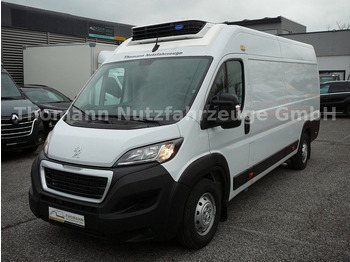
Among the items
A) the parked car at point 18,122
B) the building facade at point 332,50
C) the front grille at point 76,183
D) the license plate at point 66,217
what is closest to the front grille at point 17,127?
the parked car at point 18,122

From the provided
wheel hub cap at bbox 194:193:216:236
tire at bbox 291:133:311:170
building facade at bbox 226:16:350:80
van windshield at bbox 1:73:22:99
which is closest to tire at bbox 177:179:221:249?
wheel hub cap at bbox 194:193:216:236

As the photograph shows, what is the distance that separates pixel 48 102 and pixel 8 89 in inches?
85.0

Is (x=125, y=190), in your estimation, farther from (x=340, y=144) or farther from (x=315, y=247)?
(x=340, y=144)

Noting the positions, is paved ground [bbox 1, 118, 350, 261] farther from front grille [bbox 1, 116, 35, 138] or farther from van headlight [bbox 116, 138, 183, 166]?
front grille [bbox 1, 116, 35, 138]

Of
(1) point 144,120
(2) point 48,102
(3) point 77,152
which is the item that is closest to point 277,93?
(1) point 144,120

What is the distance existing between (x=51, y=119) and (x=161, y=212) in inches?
287

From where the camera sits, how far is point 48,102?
34.2 ft

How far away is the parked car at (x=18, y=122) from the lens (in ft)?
24.1

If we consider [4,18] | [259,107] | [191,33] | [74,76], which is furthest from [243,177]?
[4,18]

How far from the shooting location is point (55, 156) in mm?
3369

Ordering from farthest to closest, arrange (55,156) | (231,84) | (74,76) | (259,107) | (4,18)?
(4,18) → (74,76) → (259,107) → (231,84) → (55,156)

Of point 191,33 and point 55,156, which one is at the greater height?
point 191,33

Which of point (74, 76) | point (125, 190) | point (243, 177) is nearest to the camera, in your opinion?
point (125, 190)

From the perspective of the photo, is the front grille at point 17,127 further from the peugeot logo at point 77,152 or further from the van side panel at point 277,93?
the van side panel at point 277,93
